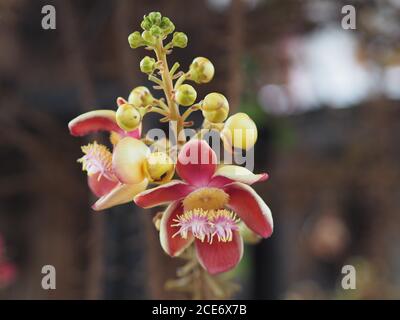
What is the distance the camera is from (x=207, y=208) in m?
0.45

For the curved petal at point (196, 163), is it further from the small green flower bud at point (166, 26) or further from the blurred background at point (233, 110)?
the blurred background at point (233, 110)

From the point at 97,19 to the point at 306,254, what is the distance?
1007mm

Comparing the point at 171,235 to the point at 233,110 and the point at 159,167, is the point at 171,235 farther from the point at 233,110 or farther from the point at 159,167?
the point at 233,110

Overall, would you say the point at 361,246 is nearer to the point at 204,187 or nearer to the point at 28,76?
the point at 28,76

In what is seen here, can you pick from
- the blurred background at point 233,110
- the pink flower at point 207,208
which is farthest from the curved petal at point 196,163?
the blurred background at point 233,110

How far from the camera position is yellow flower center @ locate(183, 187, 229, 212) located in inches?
17.4

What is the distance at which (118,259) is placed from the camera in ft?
2.47

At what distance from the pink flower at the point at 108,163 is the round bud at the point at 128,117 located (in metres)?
0.02

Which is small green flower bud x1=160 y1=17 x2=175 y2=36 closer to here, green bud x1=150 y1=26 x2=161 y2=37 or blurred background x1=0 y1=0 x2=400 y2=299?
green bud x1=150 y1=26 x2=161 y2=37

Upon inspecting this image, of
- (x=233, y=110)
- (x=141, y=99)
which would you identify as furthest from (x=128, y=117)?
(x=233, y=110)

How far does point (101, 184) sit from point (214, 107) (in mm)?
97

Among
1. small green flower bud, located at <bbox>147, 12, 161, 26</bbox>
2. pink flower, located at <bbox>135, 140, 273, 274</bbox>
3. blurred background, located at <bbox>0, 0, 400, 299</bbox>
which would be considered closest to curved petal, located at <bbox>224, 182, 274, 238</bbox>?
pink flower, located at <bbox>135, 140, 273, 274</bbox>

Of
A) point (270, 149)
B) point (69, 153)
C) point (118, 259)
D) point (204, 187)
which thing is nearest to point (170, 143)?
point (204, 187)

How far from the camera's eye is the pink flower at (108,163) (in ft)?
1.36
